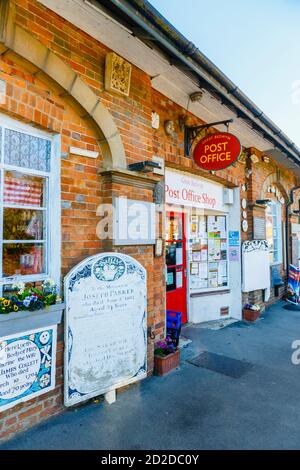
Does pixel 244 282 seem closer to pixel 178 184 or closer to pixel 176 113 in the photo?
pixel 178 184

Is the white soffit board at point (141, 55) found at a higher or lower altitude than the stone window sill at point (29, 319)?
higher

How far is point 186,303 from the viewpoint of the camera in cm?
611

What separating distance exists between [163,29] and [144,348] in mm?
3575

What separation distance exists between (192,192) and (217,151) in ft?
3.51

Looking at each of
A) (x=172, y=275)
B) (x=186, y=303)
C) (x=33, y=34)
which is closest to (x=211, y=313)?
(x=186, y=303)

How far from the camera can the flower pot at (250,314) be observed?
21.5 feet

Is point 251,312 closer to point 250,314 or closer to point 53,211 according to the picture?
point 250,314

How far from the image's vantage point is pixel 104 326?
3.26 metres

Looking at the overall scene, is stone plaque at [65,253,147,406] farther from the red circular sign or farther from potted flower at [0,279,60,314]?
the red circular sign

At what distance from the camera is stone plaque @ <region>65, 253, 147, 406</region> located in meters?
3.02

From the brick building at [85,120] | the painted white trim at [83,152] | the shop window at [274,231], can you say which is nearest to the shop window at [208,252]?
the brick building at [85,120]

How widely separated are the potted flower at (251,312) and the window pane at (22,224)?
200 inches

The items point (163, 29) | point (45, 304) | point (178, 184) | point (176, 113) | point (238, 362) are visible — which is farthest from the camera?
point (178, 184)

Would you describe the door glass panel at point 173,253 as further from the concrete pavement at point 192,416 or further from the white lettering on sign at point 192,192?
the concrete pavement at point 192,416
